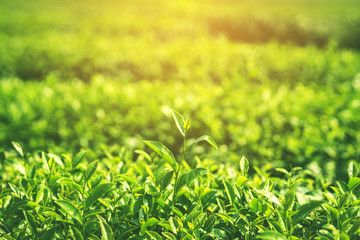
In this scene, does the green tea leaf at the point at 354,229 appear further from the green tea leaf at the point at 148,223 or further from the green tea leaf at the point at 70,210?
the green tea leaf at the point at 70,210

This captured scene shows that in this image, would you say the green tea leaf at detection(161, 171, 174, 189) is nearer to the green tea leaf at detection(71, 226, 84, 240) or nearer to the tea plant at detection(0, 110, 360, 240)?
the tea plant at detection(0, 110, 360, 240)

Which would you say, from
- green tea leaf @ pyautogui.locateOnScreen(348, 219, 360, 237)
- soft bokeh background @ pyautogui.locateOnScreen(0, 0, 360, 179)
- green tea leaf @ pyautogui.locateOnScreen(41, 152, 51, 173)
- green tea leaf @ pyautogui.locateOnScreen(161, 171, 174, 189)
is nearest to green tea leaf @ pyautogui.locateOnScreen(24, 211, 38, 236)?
green tea leaf @ pyautogui.locateOnScreen(41, 152, 51, 173)

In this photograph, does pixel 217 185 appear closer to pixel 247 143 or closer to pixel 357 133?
pixel 247 143

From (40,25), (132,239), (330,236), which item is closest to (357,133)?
(330,236)

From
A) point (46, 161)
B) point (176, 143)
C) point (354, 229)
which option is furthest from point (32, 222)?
point (176, 143)

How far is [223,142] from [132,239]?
234 cm

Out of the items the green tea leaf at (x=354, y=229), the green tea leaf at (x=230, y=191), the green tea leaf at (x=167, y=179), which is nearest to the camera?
the green tea leaf at (x=354, y=229)

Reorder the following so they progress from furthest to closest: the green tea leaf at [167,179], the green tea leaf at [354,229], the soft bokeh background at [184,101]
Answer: the soft bokeh background at [184,101] < the green tea leaf at [167,179] < the green tea leaf at [354,229]

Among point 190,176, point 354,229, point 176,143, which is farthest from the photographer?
point 176,143

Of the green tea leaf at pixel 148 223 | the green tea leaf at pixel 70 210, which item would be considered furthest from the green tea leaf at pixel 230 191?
the green tea leaf at pixel 70 210

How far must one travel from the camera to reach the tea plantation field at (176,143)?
4.50ft

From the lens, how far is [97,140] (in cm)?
354

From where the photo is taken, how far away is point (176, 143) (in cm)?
374

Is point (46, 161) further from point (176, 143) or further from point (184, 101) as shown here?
point (184, 101)
